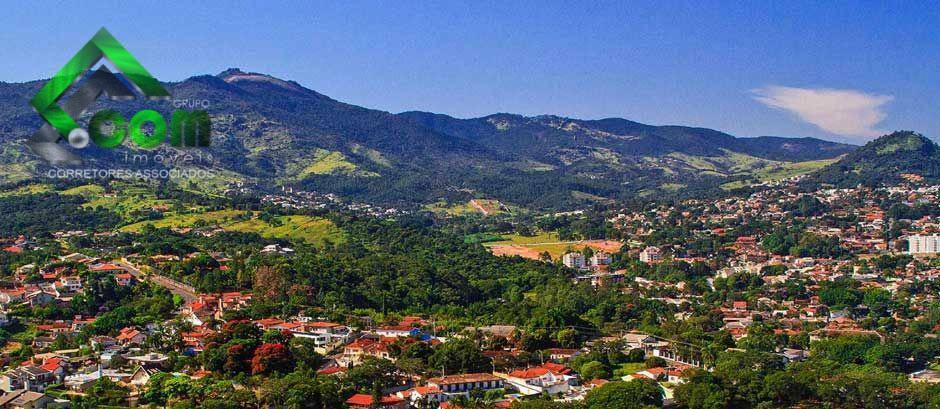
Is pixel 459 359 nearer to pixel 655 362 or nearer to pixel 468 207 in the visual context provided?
pixel 655 362

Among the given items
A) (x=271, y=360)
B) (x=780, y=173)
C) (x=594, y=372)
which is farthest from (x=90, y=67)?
(x=780, y=173)

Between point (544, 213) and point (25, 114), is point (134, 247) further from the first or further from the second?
point (25, 114)

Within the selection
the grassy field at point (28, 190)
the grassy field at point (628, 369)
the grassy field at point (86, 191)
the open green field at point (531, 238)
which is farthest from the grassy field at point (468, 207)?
the grassy field at point (628, 369)

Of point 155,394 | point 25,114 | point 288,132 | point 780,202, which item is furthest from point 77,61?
point 288,132

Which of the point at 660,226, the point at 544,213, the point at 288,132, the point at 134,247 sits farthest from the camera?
the point at 288,132

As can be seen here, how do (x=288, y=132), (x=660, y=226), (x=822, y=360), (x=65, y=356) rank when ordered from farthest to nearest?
(x=288, y=132), (x=660, y=226), (x=822, y=360), (x=65, y=356)

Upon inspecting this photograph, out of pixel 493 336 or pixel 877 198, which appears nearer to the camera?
A: pixel 493 336

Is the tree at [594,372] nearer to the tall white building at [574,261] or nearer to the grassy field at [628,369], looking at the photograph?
the grassy field at [628,369]
